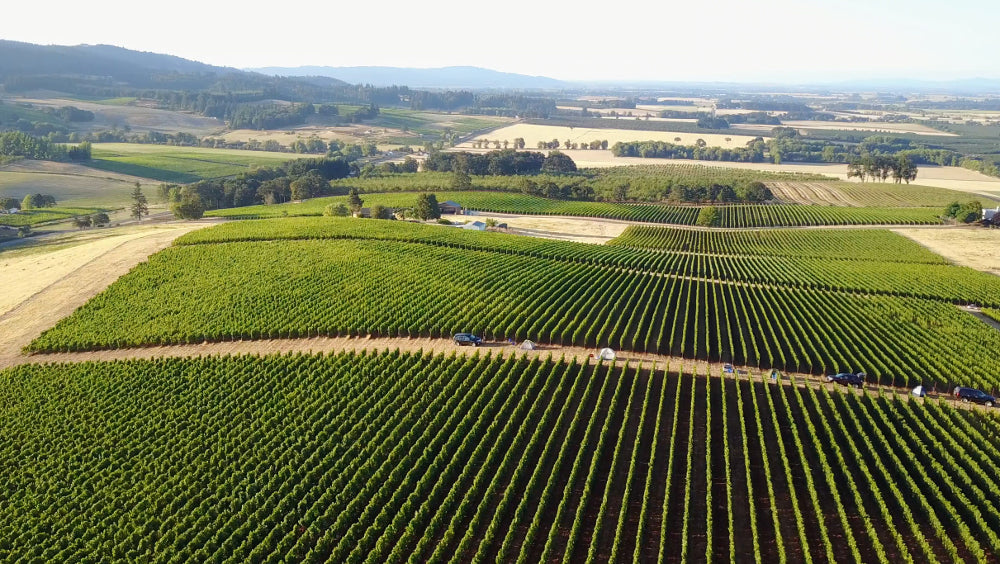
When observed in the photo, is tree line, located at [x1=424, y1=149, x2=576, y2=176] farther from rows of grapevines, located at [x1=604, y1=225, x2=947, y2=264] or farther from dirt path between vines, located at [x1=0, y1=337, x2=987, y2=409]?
dirt path between vines, located at [x1=0, y1=337, x2=987, y2=409]

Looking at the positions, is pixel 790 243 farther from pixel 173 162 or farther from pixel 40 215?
pixel 173 162

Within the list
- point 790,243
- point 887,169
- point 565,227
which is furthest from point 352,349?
point 887,169

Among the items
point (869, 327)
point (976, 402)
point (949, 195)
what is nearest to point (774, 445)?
point (976, 402)

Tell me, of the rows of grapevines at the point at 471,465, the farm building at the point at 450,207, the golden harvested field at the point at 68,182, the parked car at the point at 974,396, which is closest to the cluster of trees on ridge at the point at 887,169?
the farm building at the point at 450,207

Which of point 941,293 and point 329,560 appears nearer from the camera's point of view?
point 329,560

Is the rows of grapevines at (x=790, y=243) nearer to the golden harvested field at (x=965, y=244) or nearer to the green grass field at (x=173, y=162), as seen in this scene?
the golden harvested field at (x=965, y=244)

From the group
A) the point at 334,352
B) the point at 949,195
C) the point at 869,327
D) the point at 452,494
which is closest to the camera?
the point at 452,494

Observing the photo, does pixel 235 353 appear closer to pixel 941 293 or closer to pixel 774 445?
pixel 774 445
